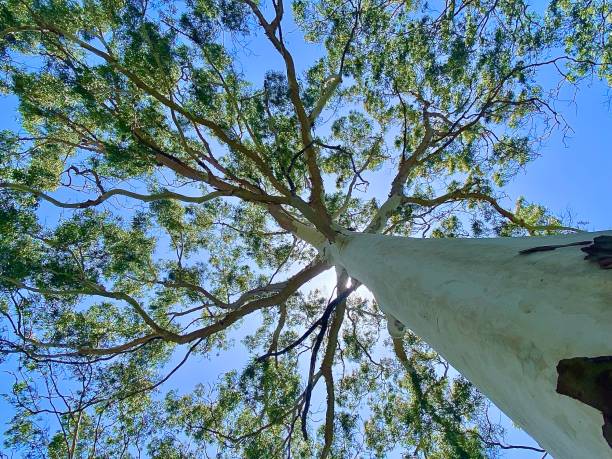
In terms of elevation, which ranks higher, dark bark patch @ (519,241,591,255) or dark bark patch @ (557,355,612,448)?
dark bark patch @ (519,241,591,255)

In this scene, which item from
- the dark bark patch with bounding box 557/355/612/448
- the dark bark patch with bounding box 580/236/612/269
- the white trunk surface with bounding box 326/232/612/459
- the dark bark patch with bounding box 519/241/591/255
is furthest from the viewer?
the dark bark patch with bounding box 519/241/591/255

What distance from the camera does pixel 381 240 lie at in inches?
117

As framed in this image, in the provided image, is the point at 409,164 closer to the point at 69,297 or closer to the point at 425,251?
the point at 425,251

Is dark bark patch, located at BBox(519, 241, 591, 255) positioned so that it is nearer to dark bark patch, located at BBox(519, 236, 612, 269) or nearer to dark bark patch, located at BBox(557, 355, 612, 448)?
dark bark patch, located at BBox(519, 236, 612, 269)

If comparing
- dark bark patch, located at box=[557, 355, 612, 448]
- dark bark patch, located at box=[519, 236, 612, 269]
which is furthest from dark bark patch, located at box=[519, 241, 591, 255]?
dark bark patch, located at box=[557, 355, 612, 448]

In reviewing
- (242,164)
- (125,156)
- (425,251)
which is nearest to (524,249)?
(425,251)

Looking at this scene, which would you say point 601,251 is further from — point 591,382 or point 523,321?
point 591,382

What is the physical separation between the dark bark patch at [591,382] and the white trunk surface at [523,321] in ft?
0.05

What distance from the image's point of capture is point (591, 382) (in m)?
0.80

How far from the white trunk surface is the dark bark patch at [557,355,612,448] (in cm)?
2

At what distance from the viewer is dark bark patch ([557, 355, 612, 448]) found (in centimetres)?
77

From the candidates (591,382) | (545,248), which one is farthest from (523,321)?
(545,248)

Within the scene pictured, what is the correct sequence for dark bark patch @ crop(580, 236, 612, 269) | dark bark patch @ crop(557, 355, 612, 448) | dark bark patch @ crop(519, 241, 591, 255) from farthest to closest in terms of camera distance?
1. dark bark patch @ crop(519, 241, 591, 255)
2. dark bark patch @ crop(580, 236, 612, 269)
3. dark bark patch @ crop(557, 355, 612, 448)

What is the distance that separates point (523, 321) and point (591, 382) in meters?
0.27
